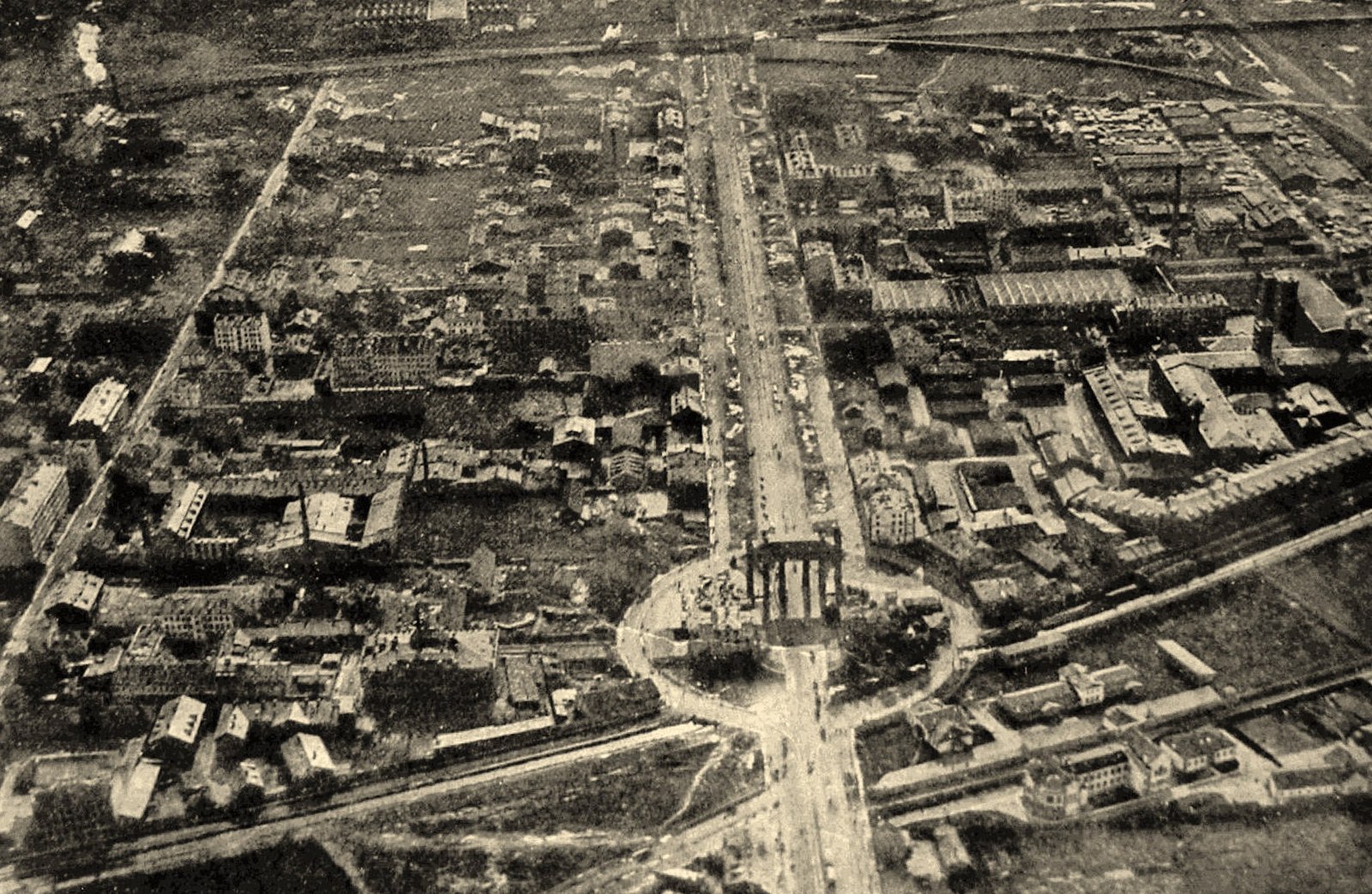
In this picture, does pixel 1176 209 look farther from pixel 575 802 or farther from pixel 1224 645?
pixel 575 802

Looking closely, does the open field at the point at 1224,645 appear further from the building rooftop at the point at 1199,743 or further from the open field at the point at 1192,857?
the open field at the point at 1192,857

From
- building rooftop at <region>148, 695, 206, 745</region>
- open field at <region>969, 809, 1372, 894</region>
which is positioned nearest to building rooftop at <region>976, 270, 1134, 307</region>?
open field at <region>969, 809, 1372, 894</region>

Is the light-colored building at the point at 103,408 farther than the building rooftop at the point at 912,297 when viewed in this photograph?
No

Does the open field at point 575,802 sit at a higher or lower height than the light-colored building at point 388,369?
lower

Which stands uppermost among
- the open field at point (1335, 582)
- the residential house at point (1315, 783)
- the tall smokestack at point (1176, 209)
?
the tall smokestack at point (1176, 209)

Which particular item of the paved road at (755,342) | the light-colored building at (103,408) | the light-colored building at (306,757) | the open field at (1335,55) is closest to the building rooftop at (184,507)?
the light-colored building at (103,408)

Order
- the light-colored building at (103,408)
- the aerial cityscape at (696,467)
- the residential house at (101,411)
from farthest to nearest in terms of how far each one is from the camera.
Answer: the light-colored building at (103,408) → the residential house at (101,411) → the aerial cityscape at (696,467)
